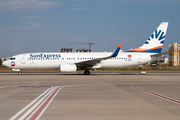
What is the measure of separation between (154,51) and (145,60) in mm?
2348

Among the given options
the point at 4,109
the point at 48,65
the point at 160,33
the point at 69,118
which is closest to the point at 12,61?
the point at 48,65

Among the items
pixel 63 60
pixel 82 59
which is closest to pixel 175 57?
pixel 82 59

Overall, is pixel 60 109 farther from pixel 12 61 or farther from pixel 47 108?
pixel 12 61

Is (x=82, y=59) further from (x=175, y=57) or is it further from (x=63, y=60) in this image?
(x=175, y=57)

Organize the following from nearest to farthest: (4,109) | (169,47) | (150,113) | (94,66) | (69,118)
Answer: (69,118) → (150,113) → (4,109) → (94,66) → (169,47)

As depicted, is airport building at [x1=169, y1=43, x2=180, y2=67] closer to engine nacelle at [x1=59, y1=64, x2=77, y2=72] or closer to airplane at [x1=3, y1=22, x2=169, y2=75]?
airplane at [x1=3, y1=22, x2=169, y2=75]

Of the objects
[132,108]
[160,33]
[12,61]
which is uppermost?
[160,33]

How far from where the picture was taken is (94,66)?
3347 centimetres

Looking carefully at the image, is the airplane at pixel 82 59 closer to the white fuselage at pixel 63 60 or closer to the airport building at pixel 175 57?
the white fuselage at pixel 63 60

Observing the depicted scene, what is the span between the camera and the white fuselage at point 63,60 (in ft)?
111

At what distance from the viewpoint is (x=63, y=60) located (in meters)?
33.8

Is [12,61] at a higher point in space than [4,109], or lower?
higher

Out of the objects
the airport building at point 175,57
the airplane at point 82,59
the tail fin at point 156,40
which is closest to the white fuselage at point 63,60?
the airplane at point 82,59

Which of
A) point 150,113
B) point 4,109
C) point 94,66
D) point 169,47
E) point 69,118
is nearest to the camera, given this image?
point 69,118
